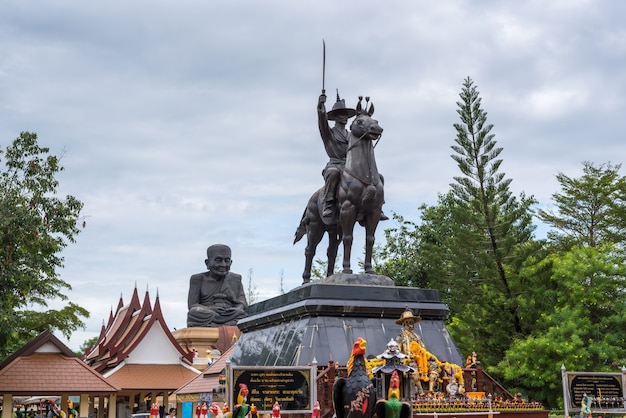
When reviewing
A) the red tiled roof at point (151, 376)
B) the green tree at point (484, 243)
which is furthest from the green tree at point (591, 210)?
the red tiled roof at point (151, 376)

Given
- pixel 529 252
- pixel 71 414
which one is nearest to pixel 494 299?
pixel 529 252

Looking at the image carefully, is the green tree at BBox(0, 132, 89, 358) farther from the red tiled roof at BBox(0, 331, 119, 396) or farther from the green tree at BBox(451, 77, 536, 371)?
the green tree at BBox(451, 77, 536, 371)

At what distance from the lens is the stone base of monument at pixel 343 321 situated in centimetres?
1205

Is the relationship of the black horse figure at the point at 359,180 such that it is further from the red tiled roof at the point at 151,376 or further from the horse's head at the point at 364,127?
the red tiled roof at the point at 151,376

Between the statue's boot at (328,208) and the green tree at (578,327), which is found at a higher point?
the statue's boot at (328,208)

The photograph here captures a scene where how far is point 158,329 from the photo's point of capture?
28375 millimetres

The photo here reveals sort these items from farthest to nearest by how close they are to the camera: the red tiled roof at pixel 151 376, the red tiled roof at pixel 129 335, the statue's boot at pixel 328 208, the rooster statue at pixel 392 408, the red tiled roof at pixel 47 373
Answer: the red tiled roof at pixel 129 335, the red tiled roof at pixel 151 376, the red tiled roof at pixel 47 373, the statue's boot at pixel 328 208, the rooster statue at pixel 392 408

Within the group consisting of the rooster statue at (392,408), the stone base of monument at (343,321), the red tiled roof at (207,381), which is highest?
the stone base of monument at (343,321)

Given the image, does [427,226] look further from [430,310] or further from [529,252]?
[430,310]

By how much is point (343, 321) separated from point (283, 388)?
2.51m

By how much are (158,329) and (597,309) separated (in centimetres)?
1519

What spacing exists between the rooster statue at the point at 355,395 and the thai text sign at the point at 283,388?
287 centimetres

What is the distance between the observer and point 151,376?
27.4m

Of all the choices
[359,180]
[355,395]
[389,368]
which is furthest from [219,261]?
[355,395]
